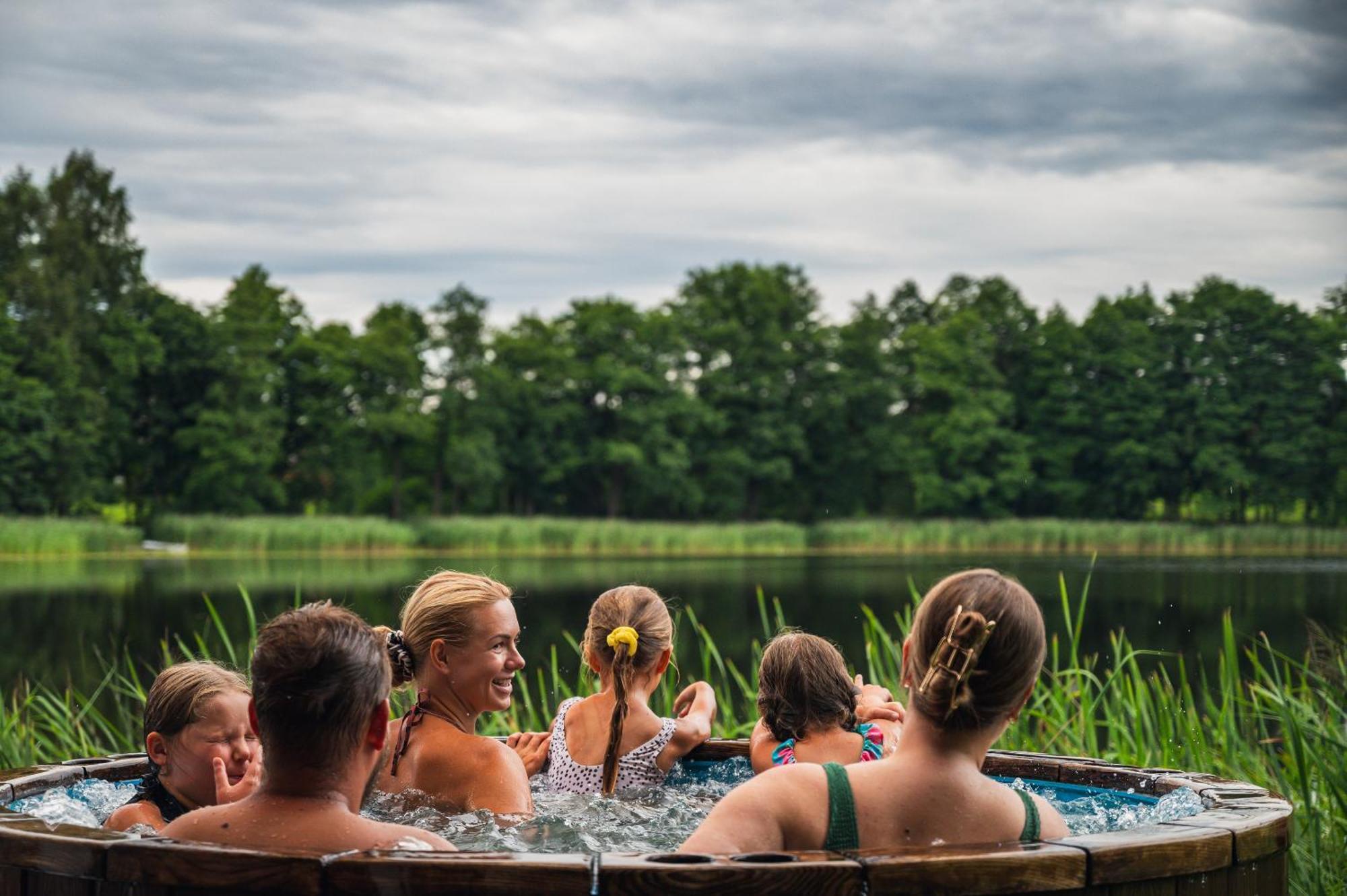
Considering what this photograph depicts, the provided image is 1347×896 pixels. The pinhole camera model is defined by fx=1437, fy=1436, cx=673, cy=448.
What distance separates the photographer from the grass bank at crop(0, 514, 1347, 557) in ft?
143

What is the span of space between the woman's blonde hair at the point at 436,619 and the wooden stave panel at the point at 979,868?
160cm

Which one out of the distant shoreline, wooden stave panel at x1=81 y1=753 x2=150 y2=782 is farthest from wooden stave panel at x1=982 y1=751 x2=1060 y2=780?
the distant shoreline

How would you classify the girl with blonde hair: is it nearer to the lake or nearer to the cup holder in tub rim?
the cup holder in tub rim

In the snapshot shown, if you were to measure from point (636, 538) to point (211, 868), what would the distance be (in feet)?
146

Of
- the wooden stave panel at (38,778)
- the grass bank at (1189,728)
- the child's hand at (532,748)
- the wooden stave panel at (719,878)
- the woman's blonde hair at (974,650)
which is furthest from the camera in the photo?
the grass bank at (1189,728)

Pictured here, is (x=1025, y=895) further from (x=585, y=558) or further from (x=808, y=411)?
(x=808, y=411)

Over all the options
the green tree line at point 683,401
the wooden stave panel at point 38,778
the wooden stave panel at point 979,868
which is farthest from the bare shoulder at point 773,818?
the green tree line at point 683,401

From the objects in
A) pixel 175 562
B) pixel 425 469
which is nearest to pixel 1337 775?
pixel 175 562

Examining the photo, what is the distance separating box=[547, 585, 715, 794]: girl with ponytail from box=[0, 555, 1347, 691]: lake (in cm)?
710

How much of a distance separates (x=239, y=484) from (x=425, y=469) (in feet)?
33.9

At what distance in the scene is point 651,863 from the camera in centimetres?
218

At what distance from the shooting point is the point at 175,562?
3750cm

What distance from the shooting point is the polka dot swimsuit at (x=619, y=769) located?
4305mm

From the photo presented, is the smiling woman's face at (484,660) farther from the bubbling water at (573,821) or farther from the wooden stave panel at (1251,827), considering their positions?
the wooden stave panel at (1251,827)
